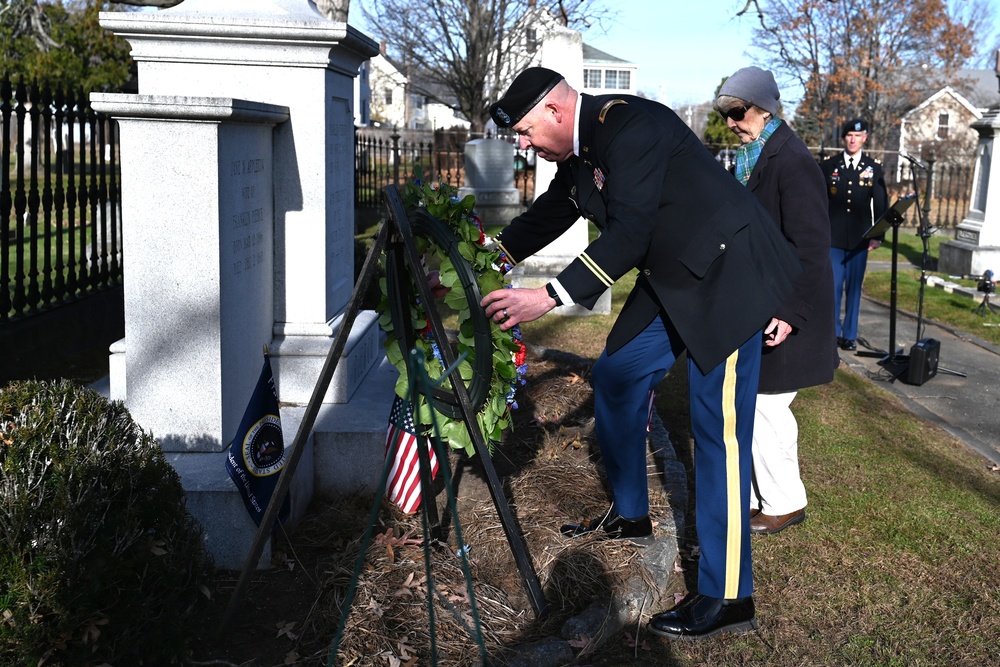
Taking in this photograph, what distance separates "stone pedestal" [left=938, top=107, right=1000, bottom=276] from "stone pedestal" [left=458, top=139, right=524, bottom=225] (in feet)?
23.3

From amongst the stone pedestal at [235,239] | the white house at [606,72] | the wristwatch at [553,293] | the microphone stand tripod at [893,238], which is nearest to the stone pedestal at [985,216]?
the microphone stand tripod at [893,238]

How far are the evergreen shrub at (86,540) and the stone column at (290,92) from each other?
1.72 m

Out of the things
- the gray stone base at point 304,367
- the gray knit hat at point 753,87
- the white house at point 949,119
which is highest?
the white house at point 949,119

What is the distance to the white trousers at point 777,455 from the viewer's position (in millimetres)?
4508

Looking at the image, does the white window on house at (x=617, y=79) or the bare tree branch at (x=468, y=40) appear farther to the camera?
the white window on house at (x=617, y=79)

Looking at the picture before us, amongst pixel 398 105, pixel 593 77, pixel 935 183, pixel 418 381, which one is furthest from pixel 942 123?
pixel 418 381

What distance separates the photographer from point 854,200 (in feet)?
29.3

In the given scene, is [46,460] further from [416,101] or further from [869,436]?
[416,101]

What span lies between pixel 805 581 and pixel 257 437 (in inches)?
89.4

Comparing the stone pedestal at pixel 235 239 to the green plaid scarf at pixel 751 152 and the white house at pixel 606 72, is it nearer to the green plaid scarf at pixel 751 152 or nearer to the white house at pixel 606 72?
the green plaid scarf at pixel 751 152

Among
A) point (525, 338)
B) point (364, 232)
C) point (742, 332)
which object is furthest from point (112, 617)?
point (364, 232)

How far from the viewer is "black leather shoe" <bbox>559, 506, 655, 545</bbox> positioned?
4.05 metres

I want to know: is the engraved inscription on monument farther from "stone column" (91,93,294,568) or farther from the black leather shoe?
the black leather shoe

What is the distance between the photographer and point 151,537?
9.72ft
